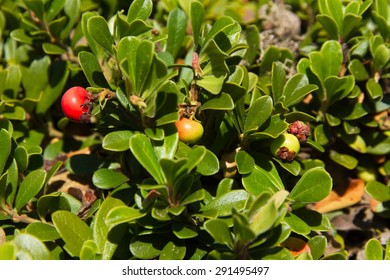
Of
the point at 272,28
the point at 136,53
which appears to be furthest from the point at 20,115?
the point at 272,28

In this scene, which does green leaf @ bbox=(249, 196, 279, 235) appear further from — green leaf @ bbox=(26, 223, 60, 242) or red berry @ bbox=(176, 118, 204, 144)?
green leaf @ bbox=(26, 223, 60, 242)

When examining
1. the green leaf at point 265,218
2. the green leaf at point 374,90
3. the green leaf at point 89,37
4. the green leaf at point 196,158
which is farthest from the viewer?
the green leaf at point 374,90

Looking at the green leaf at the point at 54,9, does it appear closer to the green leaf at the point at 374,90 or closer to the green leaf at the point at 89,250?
the green leaf at the point at 89,250

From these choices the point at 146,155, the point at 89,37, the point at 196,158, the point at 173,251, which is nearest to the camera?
the point at 196,158

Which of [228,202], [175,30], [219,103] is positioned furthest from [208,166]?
[175,30]

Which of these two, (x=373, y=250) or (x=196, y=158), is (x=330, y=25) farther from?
(x=196, y=158)

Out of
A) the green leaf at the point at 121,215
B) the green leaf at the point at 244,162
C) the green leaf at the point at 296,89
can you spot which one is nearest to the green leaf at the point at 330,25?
the green leaf at the point at 296,89

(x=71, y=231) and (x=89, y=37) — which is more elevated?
(x=89, y=37)
